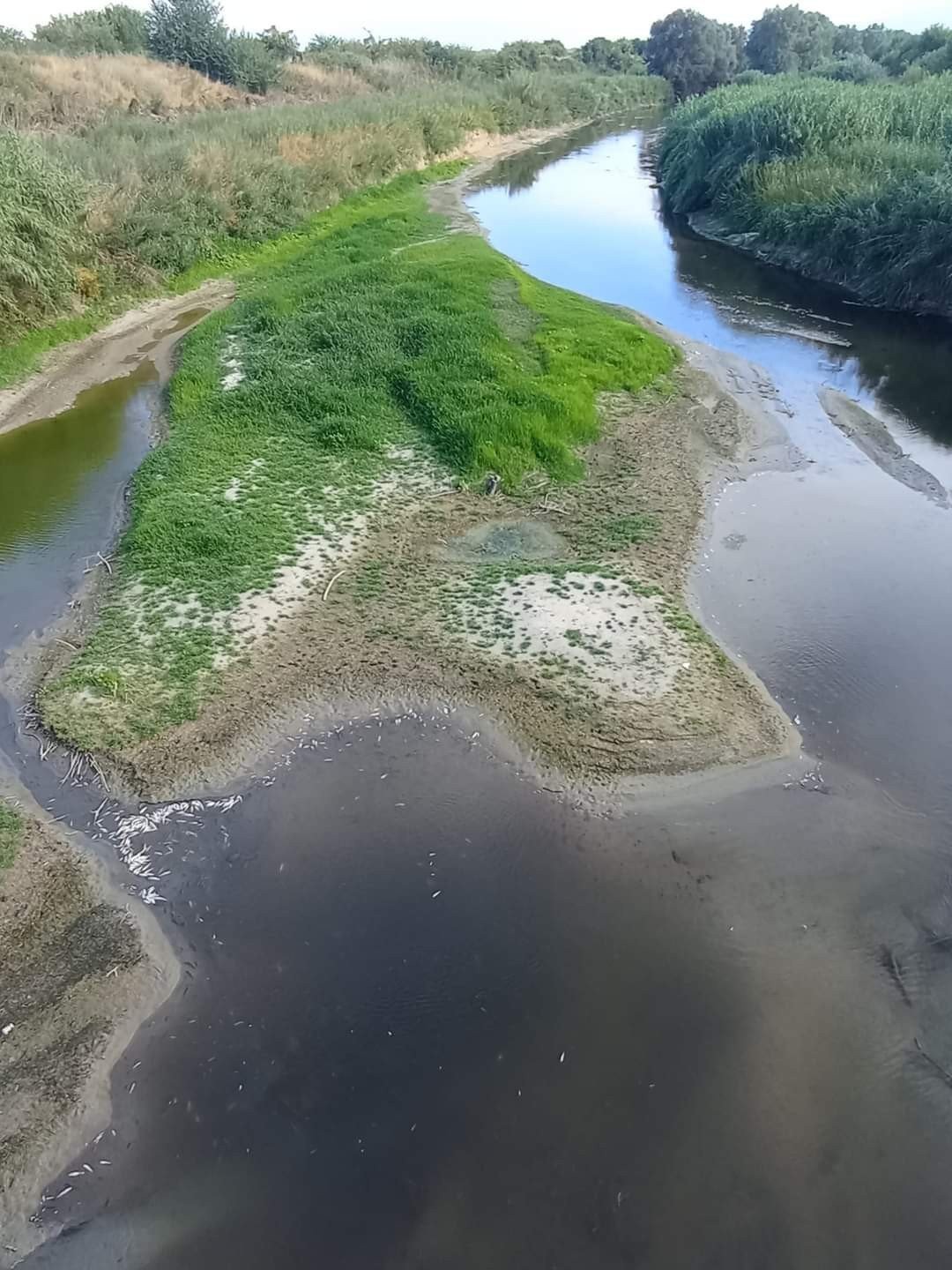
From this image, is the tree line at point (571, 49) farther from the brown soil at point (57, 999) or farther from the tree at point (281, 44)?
the brown soil at point (57, 999)

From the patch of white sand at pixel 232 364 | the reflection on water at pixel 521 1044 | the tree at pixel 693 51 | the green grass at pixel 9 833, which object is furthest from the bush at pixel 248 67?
the reflection on water at pixel 521 1044

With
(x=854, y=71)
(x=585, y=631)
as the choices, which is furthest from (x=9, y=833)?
(x=854, y=71)

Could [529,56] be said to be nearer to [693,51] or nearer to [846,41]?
[693,51]

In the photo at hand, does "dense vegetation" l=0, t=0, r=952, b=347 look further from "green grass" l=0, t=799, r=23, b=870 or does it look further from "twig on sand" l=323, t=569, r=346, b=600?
"green grass" l=0, t=799, r=23, b=870

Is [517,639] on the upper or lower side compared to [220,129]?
lower

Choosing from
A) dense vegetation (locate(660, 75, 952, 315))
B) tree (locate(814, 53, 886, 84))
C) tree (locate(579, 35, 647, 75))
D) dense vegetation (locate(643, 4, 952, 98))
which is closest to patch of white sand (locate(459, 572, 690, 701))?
dense vegetation (locate(660, 75, 952, 315))

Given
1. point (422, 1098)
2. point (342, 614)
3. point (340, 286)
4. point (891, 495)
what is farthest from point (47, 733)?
point (340, 286)
